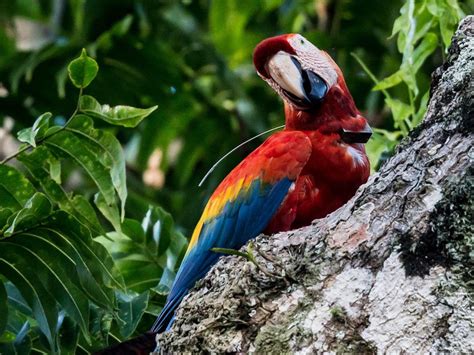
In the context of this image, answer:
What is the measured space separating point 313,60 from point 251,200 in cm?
42

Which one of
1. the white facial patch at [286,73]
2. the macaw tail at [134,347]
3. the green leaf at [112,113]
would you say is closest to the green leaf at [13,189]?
the green leaf at [112,113]

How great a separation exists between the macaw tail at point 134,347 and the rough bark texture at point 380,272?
281 millimetres

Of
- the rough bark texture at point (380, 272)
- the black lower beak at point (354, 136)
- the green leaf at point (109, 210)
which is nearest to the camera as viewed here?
the rough bark texture at point (380, 272)

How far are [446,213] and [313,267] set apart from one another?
238 mm

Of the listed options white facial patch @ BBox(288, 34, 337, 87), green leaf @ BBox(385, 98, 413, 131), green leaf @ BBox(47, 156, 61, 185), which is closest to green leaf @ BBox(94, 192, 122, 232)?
green leaf @ BBox(47, 156, 61, 185)

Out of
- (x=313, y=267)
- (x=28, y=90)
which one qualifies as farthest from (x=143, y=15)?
(x=313, y=267)

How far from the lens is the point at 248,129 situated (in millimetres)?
4176

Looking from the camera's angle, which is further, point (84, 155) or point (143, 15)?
point (143, 15)

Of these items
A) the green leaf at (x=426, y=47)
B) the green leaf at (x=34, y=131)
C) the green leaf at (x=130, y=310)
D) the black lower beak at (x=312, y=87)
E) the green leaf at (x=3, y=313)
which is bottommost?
the green leaf at (x=130, y=310)

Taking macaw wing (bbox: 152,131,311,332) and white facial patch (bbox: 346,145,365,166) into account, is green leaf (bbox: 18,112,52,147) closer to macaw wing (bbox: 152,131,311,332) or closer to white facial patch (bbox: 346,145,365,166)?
macaw wing (bbox: 152,131,311,332)

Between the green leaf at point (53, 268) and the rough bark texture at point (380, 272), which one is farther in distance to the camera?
the green leaf at point (53, 268)

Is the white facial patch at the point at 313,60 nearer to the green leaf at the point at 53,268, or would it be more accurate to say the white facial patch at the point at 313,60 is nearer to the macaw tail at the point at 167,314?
the macaw tail at the point at 167,314

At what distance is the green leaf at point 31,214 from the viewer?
1.93m

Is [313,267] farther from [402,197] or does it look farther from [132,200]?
[132,200]
